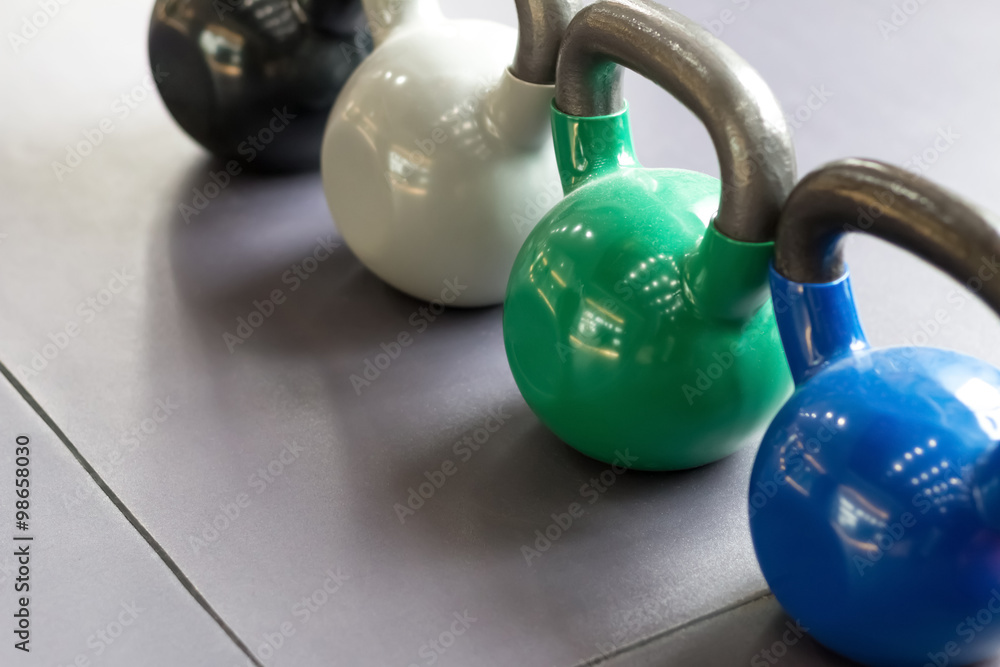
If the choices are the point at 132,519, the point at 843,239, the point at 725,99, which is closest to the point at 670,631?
the point at 843,239

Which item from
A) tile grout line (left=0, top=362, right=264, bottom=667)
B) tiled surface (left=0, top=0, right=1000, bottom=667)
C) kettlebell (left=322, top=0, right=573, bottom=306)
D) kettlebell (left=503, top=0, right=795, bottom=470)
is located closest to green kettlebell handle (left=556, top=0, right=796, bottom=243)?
kettlebell (left=503, top=0, right=795, bottom=470)

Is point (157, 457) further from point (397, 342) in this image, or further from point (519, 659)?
point (519, 659)

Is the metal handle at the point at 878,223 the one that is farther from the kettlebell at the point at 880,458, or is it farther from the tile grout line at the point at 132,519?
the tile grout line at the point at 132,519

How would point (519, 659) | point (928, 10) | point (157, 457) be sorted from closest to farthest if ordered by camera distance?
point (519, 659) < point (157, 457) < point (928, 10)

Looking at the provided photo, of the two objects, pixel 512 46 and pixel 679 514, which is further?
pixel 512 46

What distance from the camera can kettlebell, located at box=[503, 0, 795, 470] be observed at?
131 centimetres

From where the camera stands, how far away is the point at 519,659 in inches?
52.8

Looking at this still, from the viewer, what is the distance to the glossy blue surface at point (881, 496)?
1.14 meters

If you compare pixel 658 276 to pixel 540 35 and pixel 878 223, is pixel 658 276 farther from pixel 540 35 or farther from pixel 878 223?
pixel 540 35

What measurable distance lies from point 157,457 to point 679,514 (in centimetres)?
79

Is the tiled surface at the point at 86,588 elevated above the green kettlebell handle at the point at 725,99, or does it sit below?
below

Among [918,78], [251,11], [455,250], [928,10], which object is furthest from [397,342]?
[928,10]

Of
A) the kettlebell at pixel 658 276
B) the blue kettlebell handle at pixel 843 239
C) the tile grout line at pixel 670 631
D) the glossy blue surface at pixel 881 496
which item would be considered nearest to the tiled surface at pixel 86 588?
the tile grout line at pixel 670 631

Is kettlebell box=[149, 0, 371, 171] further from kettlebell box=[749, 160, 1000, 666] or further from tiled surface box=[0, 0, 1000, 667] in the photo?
kettlebell box=[749, 160, 1000, 666]
